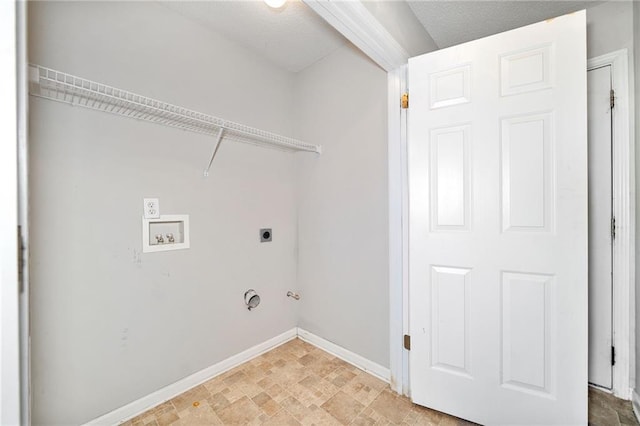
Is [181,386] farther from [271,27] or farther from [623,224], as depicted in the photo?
[623,224]

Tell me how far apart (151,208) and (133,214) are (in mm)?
93

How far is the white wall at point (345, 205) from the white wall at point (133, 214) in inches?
15.1

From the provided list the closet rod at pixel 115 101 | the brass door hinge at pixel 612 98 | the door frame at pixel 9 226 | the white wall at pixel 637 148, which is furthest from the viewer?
the brass door hinge at pixel 612 98

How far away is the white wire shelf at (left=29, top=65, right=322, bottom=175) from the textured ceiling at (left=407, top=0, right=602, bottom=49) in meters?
1.37

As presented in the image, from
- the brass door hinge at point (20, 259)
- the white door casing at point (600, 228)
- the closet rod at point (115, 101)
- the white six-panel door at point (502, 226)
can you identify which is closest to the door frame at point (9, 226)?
the brass door hinge at point (20, 259)

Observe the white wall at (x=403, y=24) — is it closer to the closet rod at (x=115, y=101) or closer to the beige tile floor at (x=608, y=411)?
the closet rod at (x=115, y=101)

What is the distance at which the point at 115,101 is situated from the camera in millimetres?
1354

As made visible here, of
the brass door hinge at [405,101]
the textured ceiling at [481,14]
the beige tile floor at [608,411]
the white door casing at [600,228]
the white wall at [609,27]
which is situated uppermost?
the textured ceiling at [481,14]

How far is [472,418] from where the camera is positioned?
4.55ft

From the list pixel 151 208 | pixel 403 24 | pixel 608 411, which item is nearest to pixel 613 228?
pixel 608 411

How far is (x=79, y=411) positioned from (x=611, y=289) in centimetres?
307

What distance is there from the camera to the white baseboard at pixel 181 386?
55.5 inches

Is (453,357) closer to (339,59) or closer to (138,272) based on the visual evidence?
(138,272)

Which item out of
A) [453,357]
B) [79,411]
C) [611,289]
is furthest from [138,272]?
[611,289]
